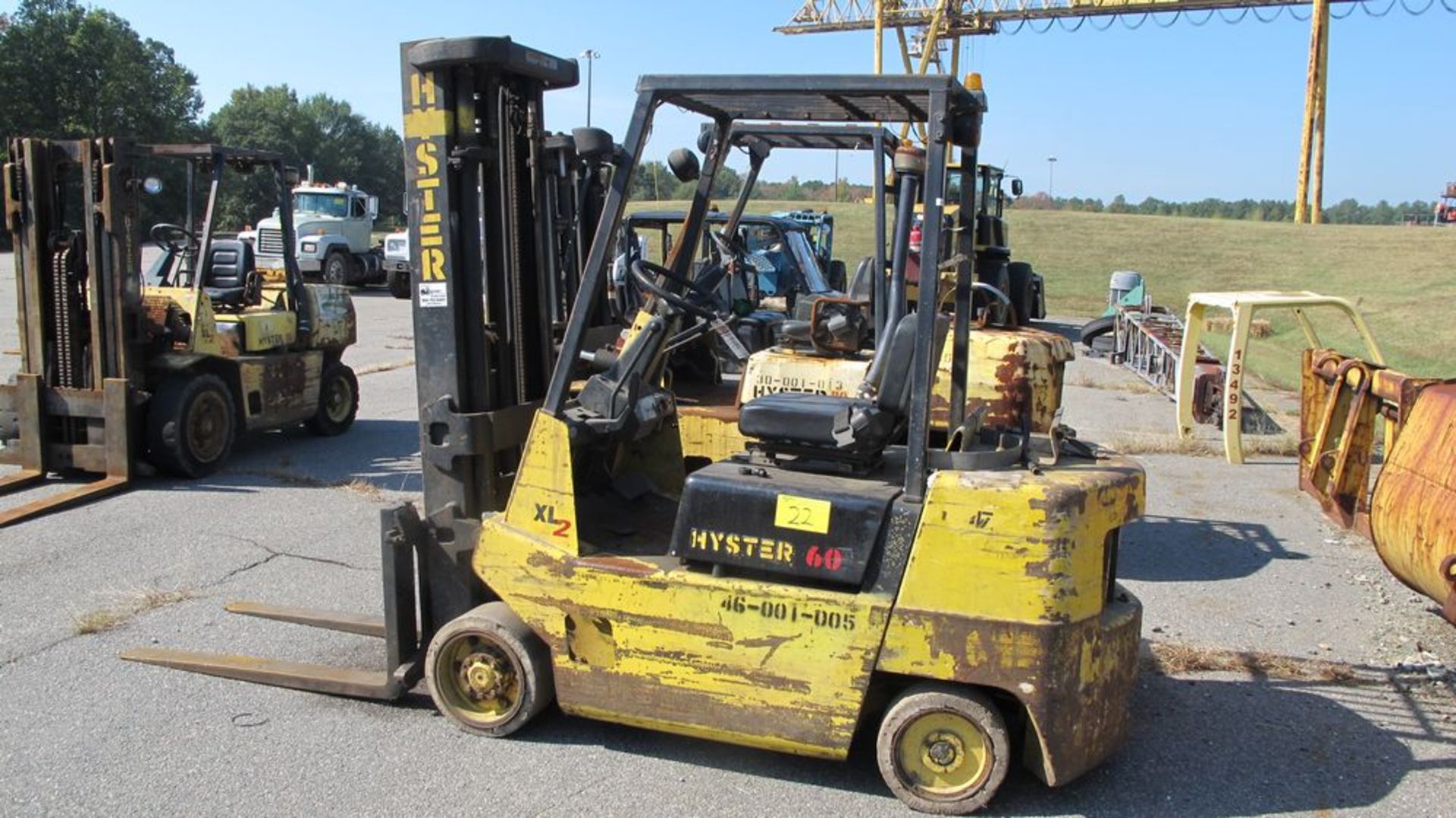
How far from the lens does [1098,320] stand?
2123 cm

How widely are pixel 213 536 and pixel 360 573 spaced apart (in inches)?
55.5

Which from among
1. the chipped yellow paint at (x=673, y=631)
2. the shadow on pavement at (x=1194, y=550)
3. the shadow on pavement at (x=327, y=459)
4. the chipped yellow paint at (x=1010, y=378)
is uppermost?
the chipped yellow paint at (x=1010, y=378)

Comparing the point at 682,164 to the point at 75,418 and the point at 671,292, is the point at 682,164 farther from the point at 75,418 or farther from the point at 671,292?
the point at 75,418

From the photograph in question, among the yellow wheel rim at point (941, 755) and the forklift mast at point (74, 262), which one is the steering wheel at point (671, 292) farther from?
the forklift mast at point (74, 262)

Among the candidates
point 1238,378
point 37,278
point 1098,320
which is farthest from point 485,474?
point 1098,320

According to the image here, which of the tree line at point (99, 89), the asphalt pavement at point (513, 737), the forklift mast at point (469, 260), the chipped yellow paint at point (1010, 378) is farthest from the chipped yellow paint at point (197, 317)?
the tree line at point (99, 89)

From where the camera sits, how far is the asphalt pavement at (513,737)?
3975mm

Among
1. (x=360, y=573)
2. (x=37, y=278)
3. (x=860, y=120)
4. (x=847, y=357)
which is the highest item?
(x=860, y=120)

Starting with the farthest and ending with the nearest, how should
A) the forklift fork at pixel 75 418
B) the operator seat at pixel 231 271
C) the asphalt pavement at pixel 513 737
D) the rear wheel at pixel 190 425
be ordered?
1. the operator seat at pixel 231 271
2. the rear wheel at pixel 190 425
3. the forklift fork at pixel 75 418
4. the asphalt pavement at pixel 513 737

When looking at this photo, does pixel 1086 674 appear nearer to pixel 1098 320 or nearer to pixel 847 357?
pixel 847 357

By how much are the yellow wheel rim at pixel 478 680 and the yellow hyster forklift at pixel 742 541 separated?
0.04 feet

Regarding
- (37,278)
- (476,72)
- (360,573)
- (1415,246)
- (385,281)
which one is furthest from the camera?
(1415,246)

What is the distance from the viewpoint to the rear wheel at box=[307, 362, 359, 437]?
10977mm

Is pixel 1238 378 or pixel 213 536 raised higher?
pixel 1238 378
